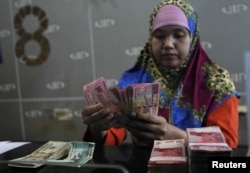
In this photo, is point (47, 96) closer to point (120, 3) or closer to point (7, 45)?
point (7, 45)

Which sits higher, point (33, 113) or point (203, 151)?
point (203, 151)

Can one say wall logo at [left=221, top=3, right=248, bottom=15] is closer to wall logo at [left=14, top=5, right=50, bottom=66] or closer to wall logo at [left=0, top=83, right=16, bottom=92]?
wall logo at [left=14, top=5, right=50, bottom=66]

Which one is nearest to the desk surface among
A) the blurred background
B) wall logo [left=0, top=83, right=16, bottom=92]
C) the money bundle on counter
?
the money bundle on counter

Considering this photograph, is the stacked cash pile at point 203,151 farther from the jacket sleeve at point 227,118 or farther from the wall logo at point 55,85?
the wall logo at point 55,85

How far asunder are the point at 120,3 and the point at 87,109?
3.23ft

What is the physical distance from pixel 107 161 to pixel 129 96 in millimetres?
216

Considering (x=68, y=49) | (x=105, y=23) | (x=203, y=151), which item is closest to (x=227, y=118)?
(x=203, y=151)

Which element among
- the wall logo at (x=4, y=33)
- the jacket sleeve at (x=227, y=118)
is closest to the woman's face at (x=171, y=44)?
the jacket sleeve at (x=227, y=118)

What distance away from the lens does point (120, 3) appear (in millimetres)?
1969

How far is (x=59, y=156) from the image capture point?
0.92 m

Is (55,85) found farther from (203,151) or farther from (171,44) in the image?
(203,151)

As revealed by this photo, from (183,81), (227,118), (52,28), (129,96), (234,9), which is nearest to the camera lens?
(129,96)

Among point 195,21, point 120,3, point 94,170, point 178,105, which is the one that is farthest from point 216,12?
point 94,170

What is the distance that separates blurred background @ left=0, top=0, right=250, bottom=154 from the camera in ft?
5.90
